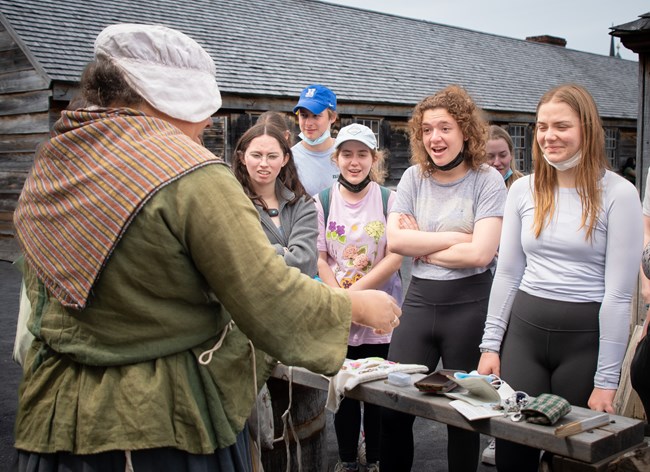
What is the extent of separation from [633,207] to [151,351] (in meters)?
1.90

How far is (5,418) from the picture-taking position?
482cm

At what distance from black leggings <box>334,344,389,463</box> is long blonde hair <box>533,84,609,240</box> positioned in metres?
1.31

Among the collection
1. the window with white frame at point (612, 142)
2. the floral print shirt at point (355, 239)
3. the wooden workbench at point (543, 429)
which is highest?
the window with white frame at point (612, 142)

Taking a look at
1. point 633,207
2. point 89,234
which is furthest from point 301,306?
point 633,207

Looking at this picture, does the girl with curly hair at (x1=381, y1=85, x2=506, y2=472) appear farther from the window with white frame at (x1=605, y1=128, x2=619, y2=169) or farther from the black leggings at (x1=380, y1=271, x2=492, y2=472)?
the window with white frame at (x1=605, y1=128, x2=619, y2=169)

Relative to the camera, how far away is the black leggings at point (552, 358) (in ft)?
8.79

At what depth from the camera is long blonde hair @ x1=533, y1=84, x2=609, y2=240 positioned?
8.81 ft

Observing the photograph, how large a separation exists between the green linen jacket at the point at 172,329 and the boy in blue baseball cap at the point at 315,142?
3.25 m

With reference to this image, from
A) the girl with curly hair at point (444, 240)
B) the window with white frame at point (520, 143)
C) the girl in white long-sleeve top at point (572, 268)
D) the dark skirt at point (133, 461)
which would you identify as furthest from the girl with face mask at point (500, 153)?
the window with white frame at point (520, 143)

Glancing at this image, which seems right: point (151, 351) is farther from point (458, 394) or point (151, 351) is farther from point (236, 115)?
point (236, 115)

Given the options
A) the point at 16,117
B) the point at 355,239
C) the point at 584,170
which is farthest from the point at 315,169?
the point at 16,117

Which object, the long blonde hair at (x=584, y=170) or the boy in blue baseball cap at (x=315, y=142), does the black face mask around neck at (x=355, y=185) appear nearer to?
the boy in blue baseball cap at (x=315, y=142)

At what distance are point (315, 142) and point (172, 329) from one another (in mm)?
3535

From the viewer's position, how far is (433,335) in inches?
129
